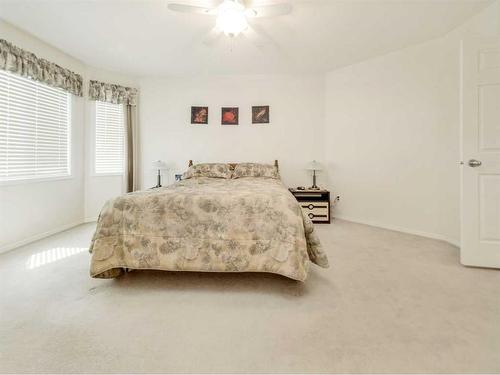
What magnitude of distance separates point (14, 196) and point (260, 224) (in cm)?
296

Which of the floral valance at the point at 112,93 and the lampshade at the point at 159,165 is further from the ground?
the floral valance at the point at 112,93

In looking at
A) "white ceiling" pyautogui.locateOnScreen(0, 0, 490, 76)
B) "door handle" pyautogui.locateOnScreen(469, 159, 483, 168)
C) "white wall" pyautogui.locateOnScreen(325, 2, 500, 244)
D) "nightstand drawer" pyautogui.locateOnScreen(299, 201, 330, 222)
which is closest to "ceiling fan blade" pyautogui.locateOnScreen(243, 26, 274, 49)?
"white ceiling" pyautogui.locateOnScreen(0, 0, 490, 76)

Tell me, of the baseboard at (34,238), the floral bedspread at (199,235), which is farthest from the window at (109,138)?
the floral bedspread at (199,235)

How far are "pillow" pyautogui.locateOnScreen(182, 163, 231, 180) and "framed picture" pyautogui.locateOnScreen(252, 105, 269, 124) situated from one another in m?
1.12

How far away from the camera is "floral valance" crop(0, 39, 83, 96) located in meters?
2.66

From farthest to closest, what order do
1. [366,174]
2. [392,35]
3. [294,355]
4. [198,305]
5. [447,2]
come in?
[366,174] < [392,35] < [447,2] < [198,305] < [294,355]

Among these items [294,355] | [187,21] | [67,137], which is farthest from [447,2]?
[67,137]

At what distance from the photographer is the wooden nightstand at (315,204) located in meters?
3.95

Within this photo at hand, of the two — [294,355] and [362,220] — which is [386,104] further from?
[294,355]

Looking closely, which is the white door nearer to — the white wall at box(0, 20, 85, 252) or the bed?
the bed

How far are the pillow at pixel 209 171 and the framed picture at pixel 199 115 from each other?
0.98 metres

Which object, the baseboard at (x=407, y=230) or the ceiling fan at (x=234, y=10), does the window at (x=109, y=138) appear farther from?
the baseboard at (x=407, y=230)

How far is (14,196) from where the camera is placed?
2822mm

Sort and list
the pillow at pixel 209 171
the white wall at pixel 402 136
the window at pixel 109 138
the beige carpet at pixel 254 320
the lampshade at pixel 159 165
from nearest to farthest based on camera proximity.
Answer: the beige carpet at pixel 254 320
the white wall at pixel 402 136
the pillow at pixel 209 171
the window at pixel 109 138
the lampshade at pixel 159 165
